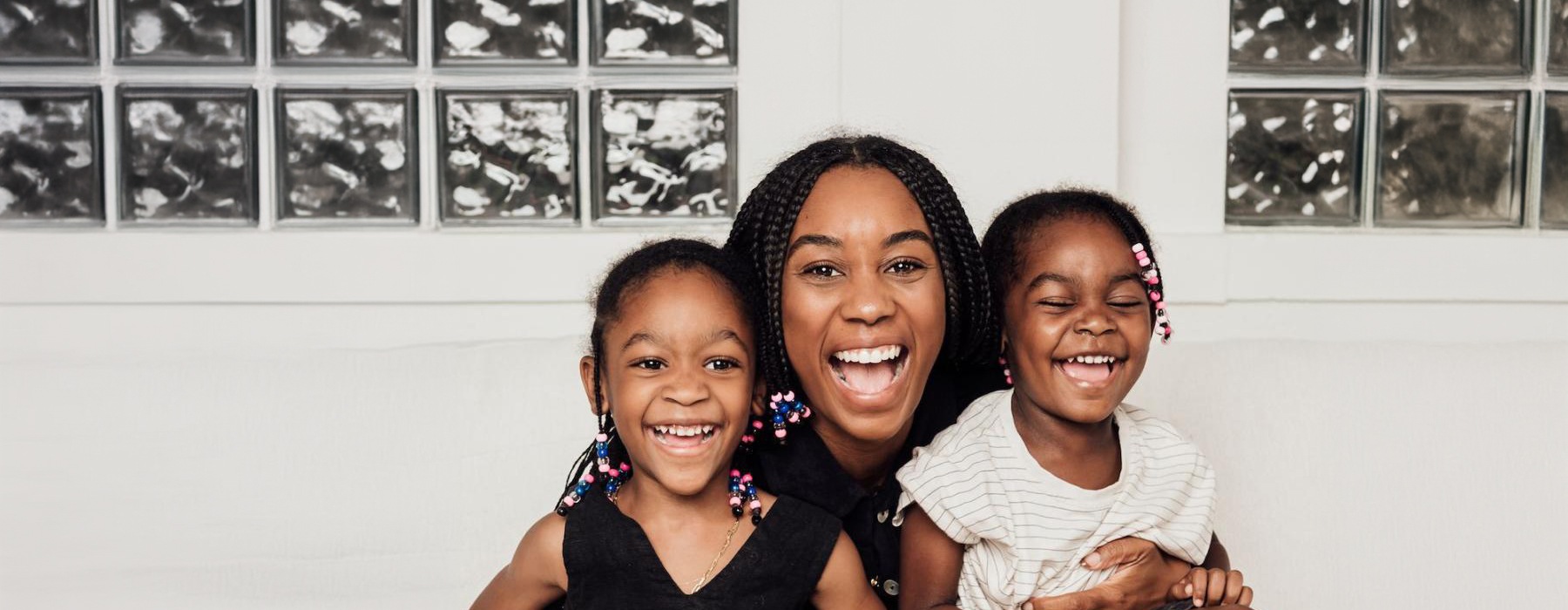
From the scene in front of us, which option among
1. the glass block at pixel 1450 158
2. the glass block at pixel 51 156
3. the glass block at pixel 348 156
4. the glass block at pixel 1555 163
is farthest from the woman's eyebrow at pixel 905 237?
the glass block at pixel 51 156

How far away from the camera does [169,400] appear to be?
3332 mm

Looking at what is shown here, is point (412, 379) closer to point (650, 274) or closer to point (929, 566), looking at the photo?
point (650, 274)

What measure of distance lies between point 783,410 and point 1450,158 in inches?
80.0

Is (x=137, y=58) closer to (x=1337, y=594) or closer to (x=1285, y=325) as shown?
→ (x=1285, y=325)

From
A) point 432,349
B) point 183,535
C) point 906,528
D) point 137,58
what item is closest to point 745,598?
point 906,528

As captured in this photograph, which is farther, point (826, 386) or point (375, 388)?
point (375, 388)

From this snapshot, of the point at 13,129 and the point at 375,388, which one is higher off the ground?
the point at 13,129

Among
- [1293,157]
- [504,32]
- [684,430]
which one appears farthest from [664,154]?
[1293,157]

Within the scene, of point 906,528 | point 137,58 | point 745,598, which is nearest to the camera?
point 745,598

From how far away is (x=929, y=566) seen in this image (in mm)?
2332

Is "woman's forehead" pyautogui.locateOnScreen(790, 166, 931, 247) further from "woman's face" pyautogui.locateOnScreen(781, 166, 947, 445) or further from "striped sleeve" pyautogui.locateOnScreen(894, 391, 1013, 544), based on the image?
"striped sleeve" pyautogui.locateOnScreen(894, 391, 1013, 544)

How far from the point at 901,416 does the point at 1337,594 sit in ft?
Answer: 5.48

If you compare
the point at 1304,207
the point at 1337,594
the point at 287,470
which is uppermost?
the point at 1304,207

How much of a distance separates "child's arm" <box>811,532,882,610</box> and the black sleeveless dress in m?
0.01
